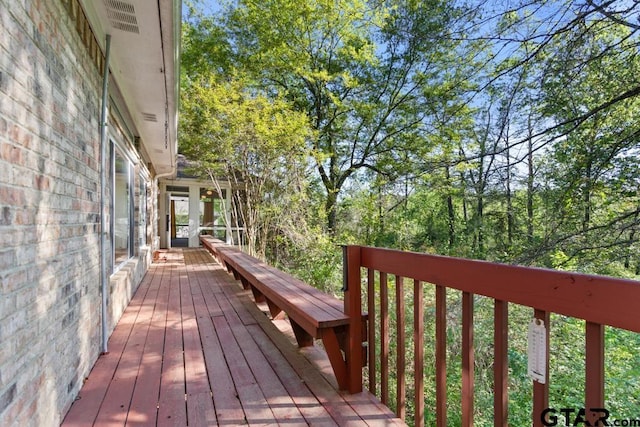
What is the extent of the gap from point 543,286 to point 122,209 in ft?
15.4

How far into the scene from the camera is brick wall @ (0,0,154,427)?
1.27 metres

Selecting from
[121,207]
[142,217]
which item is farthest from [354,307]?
[142,217]

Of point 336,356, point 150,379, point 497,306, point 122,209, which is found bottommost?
point 150,379

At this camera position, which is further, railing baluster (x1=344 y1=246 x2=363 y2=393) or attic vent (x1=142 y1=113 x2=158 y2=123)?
attic vent (x1=142 y1=113 x2=158 y2=123)

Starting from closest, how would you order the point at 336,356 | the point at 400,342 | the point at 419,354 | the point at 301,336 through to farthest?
the point at 419,354, the point at 400,342, the point at 336,356, the point at 301,336

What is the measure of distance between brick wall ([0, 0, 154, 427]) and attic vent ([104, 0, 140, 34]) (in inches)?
15.0

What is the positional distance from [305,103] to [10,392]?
12.9 metres

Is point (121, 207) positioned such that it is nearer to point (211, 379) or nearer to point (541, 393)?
point (211, 379)

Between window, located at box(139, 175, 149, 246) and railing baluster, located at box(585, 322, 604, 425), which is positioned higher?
window, located at box(139, 175, 149, 246)

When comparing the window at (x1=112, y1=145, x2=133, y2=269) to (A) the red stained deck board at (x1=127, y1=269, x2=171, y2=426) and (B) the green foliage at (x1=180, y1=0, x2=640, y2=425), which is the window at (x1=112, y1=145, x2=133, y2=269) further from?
(B) the green foliage at (x1=180, y1=0, x2=640, y2=425)

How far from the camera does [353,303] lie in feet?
6.75

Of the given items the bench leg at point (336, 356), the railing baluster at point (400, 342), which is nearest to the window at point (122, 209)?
the bench leg at point (336, 356)

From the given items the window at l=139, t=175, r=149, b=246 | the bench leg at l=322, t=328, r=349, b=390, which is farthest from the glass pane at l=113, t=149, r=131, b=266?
the bench leg at l=322, t=328, r=349, b=390

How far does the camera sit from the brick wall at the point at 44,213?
4.16 ft
